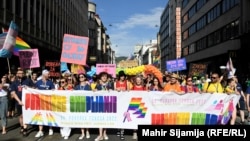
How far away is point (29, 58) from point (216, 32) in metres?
33.9

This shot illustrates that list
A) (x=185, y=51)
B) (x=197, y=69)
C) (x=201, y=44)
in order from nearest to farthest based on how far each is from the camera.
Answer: (x=197, y=69)
(x=201, y=44)
(x=185, y=51)


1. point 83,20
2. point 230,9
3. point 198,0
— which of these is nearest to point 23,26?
point 230,9

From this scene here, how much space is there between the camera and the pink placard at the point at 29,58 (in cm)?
1638

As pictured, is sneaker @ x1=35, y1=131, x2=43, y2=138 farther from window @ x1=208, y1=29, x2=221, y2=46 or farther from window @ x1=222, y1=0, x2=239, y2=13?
window @ x1=208, y1=29, x2=221, y2=46

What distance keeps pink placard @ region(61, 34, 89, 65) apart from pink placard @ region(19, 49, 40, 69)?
239 centimetres

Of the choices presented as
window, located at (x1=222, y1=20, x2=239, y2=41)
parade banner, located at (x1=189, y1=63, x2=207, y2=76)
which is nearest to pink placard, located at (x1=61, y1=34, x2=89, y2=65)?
parade banner, located at (x1=189, y1=63, x2=207, y2=76)

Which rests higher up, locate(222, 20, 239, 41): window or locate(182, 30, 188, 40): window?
locate(182, 30, 188, 40): window

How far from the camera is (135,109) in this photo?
10.8 meters

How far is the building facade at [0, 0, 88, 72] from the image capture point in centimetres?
2780

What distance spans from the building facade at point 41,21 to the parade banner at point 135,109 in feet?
49.8

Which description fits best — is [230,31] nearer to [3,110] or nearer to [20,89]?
[20,89]

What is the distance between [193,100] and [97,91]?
2417mm

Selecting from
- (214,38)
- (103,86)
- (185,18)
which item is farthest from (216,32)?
(103,86)

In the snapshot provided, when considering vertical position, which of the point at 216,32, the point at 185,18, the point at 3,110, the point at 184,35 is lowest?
the point at 3,110
